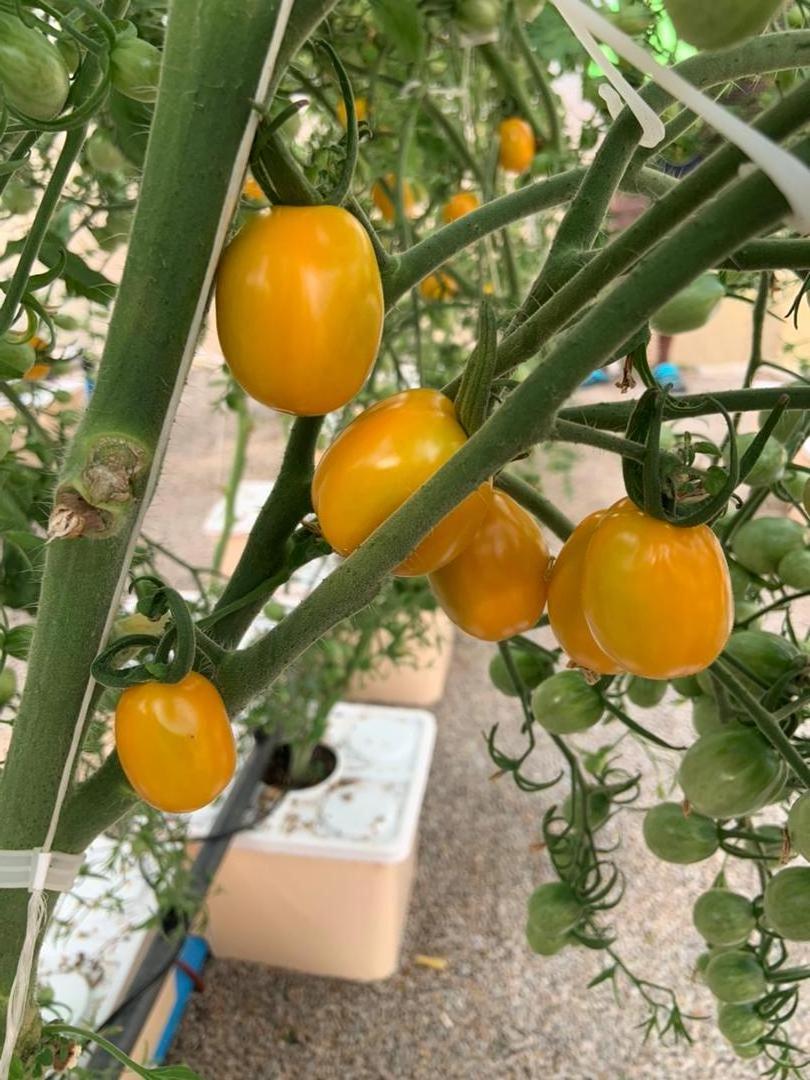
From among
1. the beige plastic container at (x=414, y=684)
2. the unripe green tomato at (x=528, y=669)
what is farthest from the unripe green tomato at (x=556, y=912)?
the beige plastic container at (x=414, y=684)

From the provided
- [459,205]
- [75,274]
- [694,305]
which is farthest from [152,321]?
[459,205]

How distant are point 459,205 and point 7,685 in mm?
609

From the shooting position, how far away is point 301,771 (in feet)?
3.84

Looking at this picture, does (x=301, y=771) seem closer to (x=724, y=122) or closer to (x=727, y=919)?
(x=727, y=919)

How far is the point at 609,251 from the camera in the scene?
0.22 metres

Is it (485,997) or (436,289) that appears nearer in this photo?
(436,289)

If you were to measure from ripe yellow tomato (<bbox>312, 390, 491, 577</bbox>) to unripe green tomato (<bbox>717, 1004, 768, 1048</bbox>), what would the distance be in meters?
0.32

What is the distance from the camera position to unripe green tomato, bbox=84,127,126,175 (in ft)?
1.53

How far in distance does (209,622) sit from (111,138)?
0.29m

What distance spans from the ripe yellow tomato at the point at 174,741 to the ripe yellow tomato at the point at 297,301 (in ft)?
0.32

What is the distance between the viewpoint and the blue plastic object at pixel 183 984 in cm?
93

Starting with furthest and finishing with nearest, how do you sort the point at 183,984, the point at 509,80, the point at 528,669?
the point at 183,984 → the point at 509,80 → the point at 528,669

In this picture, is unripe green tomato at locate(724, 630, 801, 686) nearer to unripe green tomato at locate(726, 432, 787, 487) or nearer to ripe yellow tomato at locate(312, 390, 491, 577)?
unripe green tomato at locate(726, 432, 787, 487)

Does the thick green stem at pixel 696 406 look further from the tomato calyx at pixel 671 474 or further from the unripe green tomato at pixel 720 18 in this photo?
the unripe green tomato at pixel 720 18
